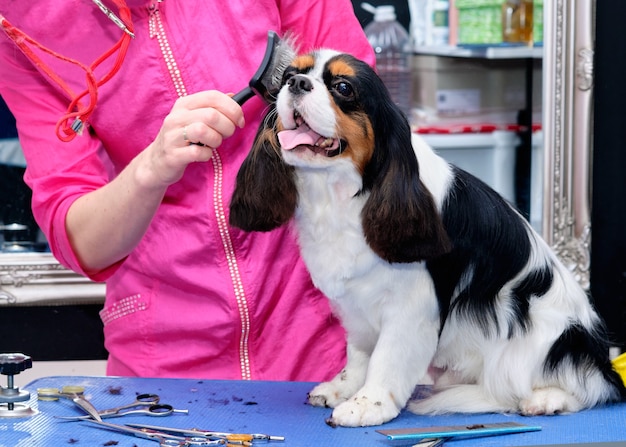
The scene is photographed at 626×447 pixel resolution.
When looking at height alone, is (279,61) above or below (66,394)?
above

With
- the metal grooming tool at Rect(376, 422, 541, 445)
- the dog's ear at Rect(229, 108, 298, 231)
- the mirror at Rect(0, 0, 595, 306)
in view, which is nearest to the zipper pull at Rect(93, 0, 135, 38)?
the dog's ear at Rect(229, 108, 298, 231)

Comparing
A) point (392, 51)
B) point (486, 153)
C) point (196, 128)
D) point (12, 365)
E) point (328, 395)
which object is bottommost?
point (328, 395)

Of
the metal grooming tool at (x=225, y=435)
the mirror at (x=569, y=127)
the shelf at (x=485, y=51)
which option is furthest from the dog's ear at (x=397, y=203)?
the shelf at (x=485, y=51)

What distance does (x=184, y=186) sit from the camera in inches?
68.6

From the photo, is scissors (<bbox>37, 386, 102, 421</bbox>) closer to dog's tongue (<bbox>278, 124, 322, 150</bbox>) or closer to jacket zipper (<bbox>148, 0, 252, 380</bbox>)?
jacket zipper (<bbox>148, 0, 252, 380</bbox>)

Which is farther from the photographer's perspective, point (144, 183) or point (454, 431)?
point (144, 183)

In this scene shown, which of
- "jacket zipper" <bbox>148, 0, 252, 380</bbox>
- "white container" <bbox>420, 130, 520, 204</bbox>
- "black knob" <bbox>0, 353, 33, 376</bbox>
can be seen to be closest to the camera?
"black knob" <bbox>0, 353, 33, 376</bbox>

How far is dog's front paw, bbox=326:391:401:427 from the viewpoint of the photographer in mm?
1434

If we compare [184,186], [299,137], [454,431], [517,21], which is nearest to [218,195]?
[184,186]

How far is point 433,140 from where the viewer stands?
9.57 ft

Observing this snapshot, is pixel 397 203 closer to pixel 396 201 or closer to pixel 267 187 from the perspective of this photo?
pixel 396 201

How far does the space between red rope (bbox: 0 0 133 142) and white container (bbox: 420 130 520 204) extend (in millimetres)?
1470

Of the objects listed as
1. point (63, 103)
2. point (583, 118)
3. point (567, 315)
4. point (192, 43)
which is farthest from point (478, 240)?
point (583, 118)

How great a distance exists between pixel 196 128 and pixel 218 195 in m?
0.26
